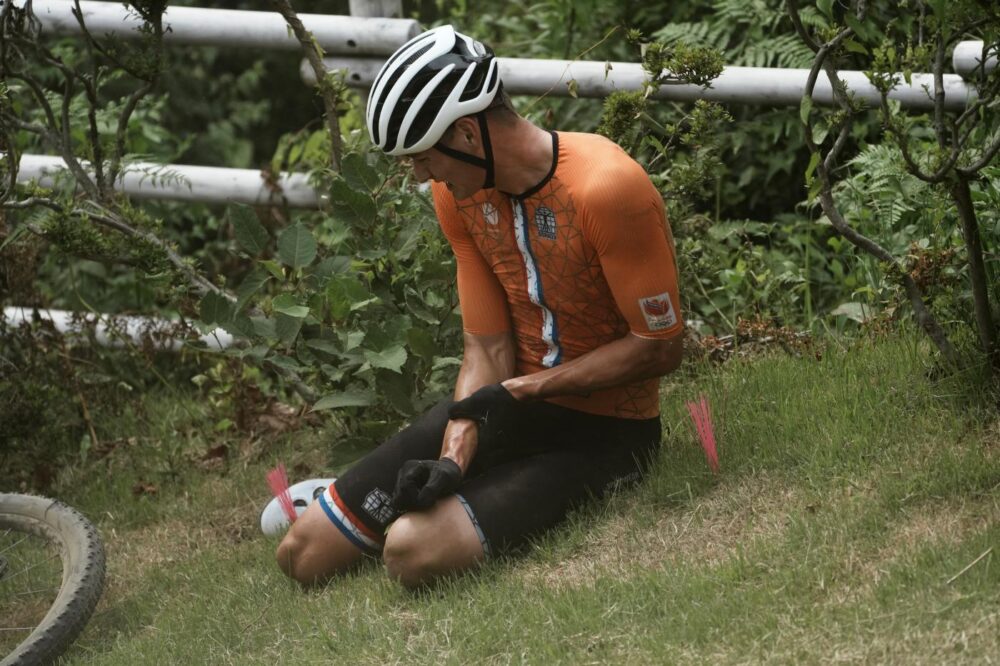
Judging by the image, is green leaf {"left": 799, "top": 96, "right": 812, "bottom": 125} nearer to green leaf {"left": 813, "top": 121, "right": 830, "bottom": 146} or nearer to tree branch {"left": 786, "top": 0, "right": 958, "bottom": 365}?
tree branch {"left": 786, "top": 0, "right": 958, "bottom": 365}

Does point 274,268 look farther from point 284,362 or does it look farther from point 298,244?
point 284,362

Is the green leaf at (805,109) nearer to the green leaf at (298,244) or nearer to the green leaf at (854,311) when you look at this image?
the green leaf at (854,311)

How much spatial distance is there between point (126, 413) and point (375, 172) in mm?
1903

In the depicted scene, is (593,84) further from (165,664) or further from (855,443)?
(165,664)

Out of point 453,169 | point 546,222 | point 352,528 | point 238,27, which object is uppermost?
point 238,27

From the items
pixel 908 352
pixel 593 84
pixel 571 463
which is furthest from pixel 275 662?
pixel 593 84

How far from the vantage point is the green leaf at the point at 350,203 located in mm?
4668

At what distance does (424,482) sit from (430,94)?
109 cm

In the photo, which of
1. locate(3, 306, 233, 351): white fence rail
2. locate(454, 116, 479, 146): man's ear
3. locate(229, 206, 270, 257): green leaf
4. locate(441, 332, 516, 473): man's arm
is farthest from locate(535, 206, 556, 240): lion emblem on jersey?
locate(3, 306, 233, 351): white fence rail

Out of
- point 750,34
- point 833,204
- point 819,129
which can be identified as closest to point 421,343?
point 833,204

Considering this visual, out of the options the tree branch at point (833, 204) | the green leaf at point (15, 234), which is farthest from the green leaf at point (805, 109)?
the green leaf at point (15, 234)

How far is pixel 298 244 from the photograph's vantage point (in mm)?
4816

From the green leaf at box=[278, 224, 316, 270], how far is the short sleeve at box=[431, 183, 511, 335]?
75cm

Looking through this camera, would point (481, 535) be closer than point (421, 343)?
Yes
